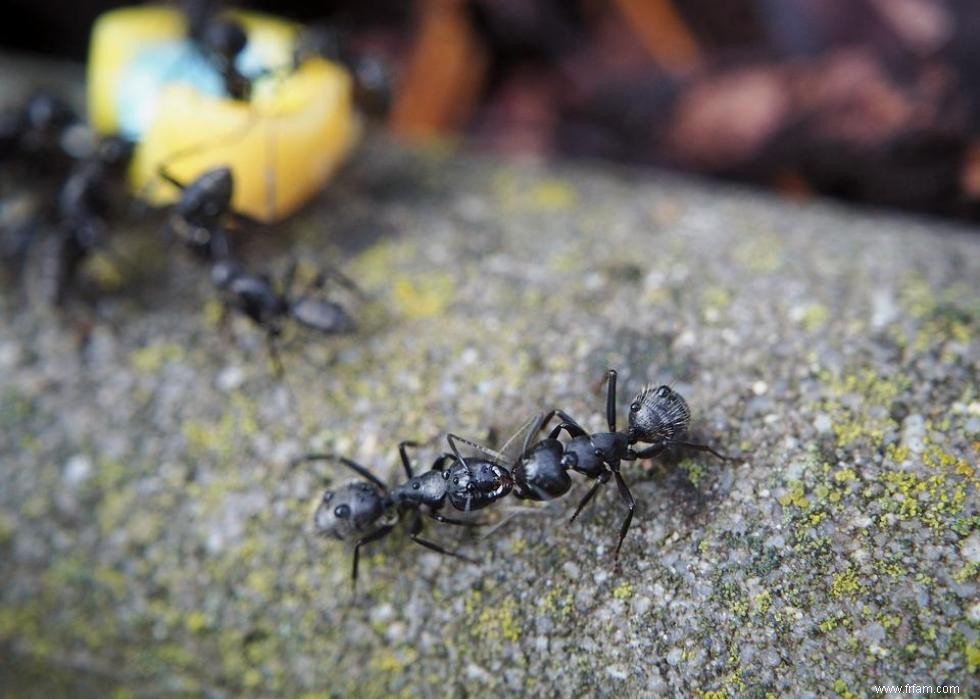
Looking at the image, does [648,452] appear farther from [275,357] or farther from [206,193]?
[206,193]

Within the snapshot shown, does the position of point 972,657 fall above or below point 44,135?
above

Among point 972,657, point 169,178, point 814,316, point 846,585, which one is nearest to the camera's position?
point 972,657

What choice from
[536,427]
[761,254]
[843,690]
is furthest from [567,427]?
[761,254]

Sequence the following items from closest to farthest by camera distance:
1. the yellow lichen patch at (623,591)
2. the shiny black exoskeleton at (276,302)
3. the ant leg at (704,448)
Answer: the yellow lichen patch at (623,591) < the ant leg at (704,448) < the shiny black exoskeleton at (276,302)

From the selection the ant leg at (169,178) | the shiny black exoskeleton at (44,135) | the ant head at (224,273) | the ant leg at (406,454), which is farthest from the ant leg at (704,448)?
the shiny black exoskeleton at (44,135)

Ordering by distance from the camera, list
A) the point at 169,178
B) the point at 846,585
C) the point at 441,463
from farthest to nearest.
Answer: the point at 169,178
the point at 441,463
the point at 846,585

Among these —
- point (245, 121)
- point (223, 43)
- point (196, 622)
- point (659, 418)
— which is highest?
point (223, 43)

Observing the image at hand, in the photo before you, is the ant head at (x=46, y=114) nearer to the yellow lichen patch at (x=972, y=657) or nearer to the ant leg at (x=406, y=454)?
the ant leg at (x=406, y=454)
